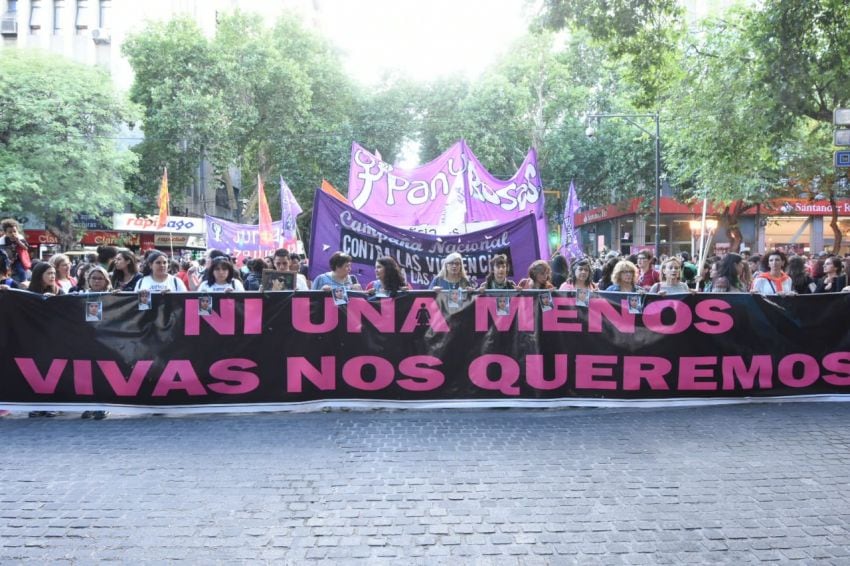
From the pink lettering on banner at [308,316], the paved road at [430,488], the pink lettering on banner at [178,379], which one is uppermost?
the pink lettering on banner at [308,316]

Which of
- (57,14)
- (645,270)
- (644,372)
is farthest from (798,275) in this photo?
(57,14)

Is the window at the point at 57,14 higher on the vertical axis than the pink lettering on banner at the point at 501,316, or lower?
higher

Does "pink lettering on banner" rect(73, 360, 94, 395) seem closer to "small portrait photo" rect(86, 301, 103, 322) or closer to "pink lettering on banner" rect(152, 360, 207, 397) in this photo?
"small portrait photo" rect(86, 301, 103, 322)

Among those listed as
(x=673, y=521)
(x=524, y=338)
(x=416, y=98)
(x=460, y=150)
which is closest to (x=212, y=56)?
(x=416, y=98)

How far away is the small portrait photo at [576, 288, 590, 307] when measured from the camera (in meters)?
7.23

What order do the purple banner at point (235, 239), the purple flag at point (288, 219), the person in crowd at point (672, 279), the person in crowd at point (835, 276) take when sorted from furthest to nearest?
the purple flag at point (288, 219) → the purple banner at point (235, 239) → the person in crowd at point (835, 276) → the person in crowd at point (672, 279)

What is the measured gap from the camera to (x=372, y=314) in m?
7.16

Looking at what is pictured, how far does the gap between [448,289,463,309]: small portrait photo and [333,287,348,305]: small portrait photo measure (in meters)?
1.10

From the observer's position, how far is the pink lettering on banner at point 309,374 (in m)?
7.05

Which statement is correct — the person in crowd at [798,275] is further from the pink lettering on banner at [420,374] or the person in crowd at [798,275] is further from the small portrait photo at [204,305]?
the small portrait photo at [204,305]

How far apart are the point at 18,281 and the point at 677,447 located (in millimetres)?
7922

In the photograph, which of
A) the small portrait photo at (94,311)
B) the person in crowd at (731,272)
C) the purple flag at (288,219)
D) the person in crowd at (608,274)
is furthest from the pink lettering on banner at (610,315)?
the purple flag at (288,219)

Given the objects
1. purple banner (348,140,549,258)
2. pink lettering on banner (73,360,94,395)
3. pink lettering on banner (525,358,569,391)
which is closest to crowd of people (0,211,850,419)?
pink lettering on banner (73,360,94,395)

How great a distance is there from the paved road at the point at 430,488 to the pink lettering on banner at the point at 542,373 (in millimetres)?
457
